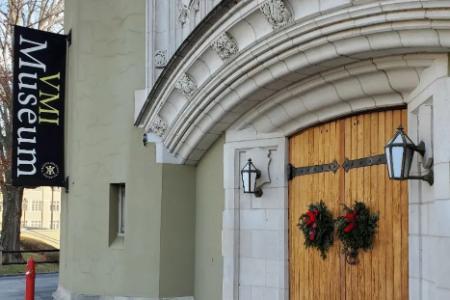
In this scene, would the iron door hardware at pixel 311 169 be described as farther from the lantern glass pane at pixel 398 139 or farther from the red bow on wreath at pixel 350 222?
the lantern glass pane at pixel 398 139

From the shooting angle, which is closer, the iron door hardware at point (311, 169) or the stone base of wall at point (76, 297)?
the iron door hardware at point (311, 169)

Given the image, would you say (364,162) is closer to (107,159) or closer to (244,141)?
(244,141)

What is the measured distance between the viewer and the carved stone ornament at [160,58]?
848 cm

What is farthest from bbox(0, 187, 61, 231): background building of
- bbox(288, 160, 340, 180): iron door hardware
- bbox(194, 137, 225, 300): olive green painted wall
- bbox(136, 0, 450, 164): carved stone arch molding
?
bbox(288, 160, 340, 180): iron door hardware

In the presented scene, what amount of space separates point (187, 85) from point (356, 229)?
298 centimetres

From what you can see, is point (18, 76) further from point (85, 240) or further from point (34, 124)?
point (85, 240)

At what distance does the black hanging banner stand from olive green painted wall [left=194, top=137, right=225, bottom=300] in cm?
309

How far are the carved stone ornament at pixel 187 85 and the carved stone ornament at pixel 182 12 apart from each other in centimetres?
98

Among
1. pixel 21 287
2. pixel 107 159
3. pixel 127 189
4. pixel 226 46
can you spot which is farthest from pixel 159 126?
pixel 21 287

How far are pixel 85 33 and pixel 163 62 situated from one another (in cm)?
189

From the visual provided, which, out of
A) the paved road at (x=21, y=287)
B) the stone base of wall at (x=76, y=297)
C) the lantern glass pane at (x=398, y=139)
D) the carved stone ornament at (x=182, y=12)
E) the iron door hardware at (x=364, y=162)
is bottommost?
the paved road at (x=21, y=287)

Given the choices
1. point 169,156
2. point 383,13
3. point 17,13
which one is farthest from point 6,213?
point 383,13

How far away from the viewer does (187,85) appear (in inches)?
301

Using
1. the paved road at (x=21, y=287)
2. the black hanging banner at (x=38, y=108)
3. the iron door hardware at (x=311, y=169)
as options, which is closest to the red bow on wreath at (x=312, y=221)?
the iron door hardware at (x=311, y=169)
